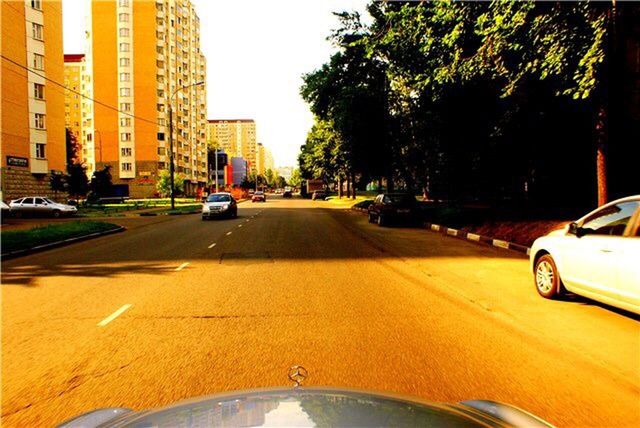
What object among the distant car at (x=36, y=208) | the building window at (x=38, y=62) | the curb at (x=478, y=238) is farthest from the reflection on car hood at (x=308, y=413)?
the building window at (x=38, y=62)

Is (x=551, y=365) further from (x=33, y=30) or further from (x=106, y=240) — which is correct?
(x=33, y=30)

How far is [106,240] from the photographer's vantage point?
1819 centimetres

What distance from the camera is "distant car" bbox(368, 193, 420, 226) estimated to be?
2327 cm

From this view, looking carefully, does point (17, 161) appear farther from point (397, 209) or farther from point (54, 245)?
point (397, 209)

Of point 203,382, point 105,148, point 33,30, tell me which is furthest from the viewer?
point 105,148

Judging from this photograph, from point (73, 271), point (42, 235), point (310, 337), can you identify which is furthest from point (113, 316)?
point (42, 235)

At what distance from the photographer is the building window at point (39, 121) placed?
4628cm

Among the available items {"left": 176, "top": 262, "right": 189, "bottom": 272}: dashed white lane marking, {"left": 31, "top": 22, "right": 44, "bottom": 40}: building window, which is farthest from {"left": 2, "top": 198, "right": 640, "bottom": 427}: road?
{"left": 31, "top": 22, "right": 44, "bottom": 40}: building window

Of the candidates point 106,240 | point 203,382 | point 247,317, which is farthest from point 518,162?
point 203,382

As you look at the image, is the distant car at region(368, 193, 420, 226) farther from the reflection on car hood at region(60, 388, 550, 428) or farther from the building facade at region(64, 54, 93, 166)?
the building facade at region(64, 54, 93, 166)

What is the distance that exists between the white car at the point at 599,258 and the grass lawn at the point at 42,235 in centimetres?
1372

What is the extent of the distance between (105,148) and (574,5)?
92.9m

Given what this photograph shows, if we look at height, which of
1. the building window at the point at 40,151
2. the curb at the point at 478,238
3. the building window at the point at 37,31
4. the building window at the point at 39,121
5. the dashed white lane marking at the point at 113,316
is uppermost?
the building window at the point at 37,31

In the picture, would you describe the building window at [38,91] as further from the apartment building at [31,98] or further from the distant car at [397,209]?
the distant car at [397,209]
